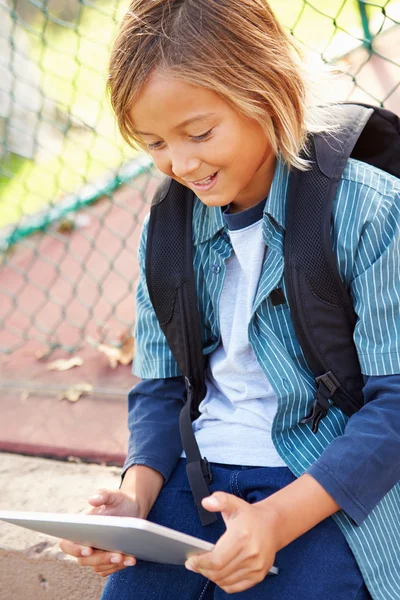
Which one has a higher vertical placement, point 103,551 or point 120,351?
point 103,551

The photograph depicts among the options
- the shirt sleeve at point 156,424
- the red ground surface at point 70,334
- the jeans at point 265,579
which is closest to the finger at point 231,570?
the jeans at point 265,579

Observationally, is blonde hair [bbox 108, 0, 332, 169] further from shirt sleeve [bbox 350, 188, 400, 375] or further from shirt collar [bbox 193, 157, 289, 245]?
shirt sleeve [bbox 350, 188, 400, 375]

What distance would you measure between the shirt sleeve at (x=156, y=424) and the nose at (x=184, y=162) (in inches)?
20.4

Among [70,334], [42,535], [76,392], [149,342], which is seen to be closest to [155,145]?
[149,342]

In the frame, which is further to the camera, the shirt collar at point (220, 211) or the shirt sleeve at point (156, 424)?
the shirt sleeve at point (156, 424)

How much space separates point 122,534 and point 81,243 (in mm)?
2720

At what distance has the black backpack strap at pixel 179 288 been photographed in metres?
1.48

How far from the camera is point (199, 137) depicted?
1278 millimetres

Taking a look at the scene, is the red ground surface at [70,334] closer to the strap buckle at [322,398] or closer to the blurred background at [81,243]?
the blurred background at [81,243]

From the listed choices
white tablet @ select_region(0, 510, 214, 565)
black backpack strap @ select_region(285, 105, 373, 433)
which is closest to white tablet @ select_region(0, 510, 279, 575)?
white tablet @ select_region(0, 510, 214, 565)

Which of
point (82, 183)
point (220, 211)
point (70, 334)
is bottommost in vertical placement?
point (82, 183)

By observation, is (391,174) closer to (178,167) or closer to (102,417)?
(178,167)

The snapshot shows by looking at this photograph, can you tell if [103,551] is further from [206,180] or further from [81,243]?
[81,243]

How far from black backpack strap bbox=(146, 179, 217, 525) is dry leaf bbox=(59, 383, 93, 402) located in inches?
41.4
